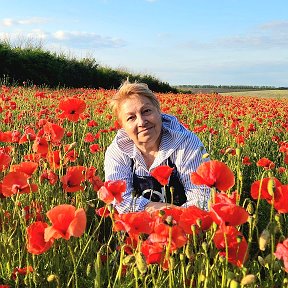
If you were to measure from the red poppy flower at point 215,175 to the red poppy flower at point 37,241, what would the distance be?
1.82ft

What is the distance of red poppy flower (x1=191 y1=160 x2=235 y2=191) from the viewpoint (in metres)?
1.66

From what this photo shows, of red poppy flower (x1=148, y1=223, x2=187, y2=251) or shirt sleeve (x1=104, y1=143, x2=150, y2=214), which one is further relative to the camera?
shirt sleeve (x1=104, y1=143, x2=150, y2=214)

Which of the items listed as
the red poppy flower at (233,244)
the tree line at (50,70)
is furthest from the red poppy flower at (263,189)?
the tree line at (50,70)

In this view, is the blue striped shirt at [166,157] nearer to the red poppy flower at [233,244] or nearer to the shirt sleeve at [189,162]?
the shirt sleeve at [189,162]

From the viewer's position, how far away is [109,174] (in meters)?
3.22

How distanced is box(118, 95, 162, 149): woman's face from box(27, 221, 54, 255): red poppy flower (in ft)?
4.89

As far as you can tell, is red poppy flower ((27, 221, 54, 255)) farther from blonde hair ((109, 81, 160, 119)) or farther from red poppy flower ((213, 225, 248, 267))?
blonde hair ((109, 81, 160, 119))

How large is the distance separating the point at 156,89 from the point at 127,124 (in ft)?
95.1

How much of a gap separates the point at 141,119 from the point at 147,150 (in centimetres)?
39

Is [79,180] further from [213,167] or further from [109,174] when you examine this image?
[109,174]

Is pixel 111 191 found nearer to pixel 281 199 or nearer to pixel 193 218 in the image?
pixel 193 218

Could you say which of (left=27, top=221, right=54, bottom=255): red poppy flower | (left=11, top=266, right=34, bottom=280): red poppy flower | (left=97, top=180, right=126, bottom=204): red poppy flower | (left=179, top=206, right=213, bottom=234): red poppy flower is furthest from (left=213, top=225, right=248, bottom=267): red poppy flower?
(left=11, top=266, right=34, bottom=280): red poppy flower

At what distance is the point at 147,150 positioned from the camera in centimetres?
338

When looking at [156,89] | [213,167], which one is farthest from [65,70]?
[213,167]
